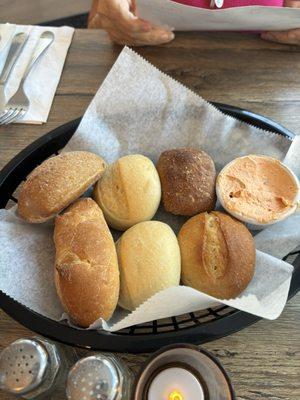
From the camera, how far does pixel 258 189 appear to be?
2.04 ft

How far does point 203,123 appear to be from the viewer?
686 millimetres

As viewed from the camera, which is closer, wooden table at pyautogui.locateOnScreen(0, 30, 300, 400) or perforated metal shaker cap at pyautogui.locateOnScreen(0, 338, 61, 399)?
perforated metal shaker cap at pyautogui.locateOnScreen(0, 338, 61, 399)

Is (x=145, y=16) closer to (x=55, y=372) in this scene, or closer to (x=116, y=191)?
(x=116, y=191)

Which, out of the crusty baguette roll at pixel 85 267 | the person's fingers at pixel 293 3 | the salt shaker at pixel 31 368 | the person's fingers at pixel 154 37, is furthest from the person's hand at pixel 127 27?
the salt shaker at pixel 31 368

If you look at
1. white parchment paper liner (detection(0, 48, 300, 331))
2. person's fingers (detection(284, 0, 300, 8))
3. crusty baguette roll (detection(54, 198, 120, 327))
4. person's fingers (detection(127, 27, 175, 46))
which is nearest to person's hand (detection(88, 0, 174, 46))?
person's fingers (detection(127, 27, 175, 46))

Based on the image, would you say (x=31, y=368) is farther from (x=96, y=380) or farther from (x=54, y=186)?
(x=54, y=186)

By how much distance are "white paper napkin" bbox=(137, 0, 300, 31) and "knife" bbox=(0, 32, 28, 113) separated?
0.81ft

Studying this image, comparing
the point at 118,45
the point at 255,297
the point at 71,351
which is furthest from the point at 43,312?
the point at 118,45

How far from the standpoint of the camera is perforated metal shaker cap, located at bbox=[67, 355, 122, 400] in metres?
0.42

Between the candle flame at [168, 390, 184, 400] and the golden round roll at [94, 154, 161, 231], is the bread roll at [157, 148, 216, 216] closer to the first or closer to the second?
the golden round roll at [94, 154, 161, 231]

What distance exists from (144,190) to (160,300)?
0.59 ft

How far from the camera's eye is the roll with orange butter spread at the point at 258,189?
0.60 meters

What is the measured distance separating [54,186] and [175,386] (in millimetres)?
298

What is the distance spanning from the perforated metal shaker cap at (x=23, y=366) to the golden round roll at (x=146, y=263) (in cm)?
13
